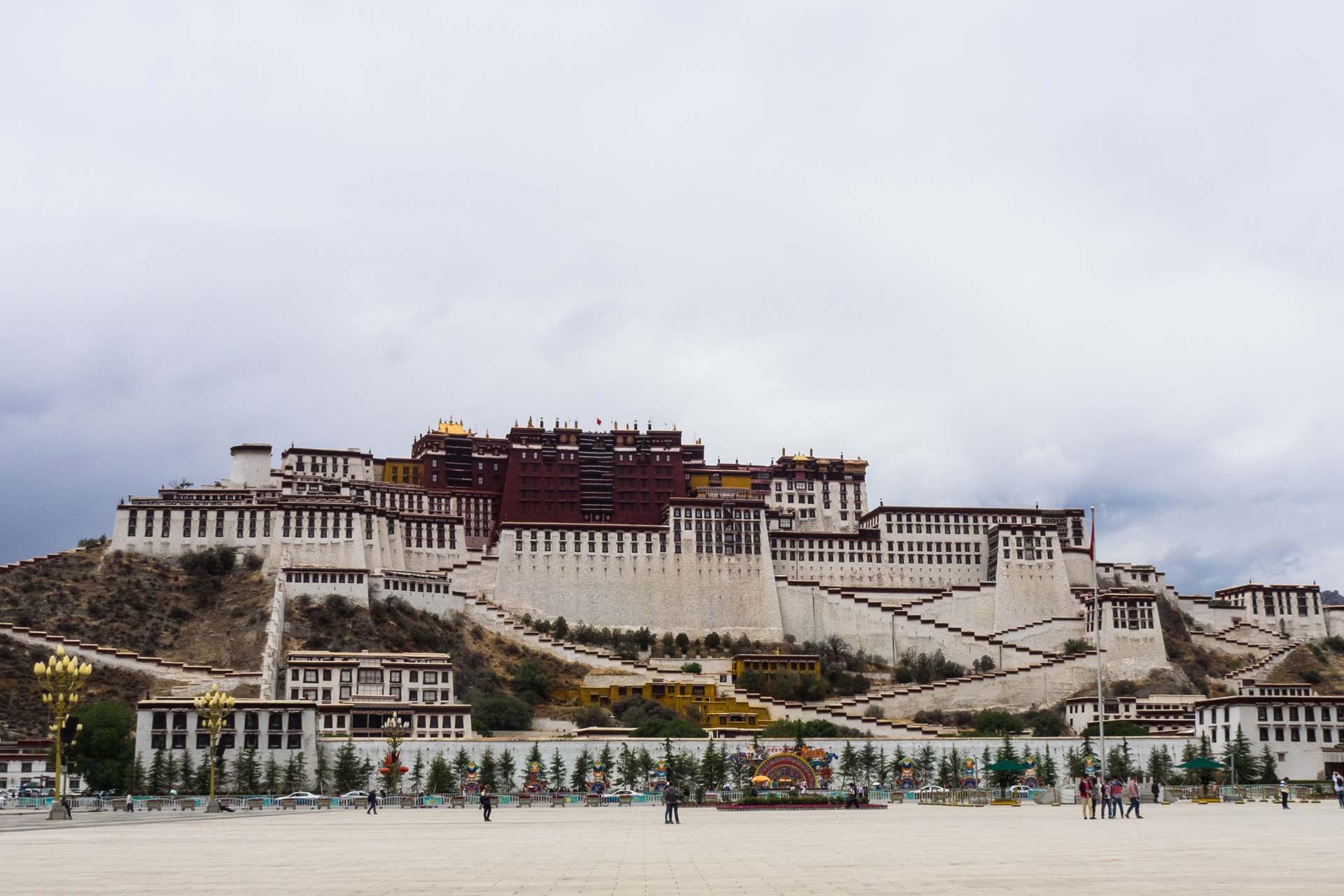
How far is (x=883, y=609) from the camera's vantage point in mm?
105812

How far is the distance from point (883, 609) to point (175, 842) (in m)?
82.9

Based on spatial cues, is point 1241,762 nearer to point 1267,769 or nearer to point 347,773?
point 1267,769

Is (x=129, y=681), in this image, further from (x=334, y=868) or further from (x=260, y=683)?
(x=334, y=868)

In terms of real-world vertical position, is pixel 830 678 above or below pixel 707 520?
below

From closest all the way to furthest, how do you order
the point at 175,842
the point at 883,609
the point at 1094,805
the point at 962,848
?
the point at 962,848 → the point at 175,842 → the point at 1094,805 → the point at 883,609

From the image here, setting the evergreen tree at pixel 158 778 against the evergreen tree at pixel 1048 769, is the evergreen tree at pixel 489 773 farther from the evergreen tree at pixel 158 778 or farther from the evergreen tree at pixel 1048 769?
the evergreen tree at pixel 1048 769

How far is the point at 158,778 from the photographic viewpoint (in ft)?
201

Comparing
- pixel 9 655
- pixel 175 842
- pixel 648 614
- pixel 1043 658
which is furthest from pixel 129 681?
pixel 1043 658

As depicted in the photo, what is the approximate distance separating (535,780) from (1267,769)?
38079 mm

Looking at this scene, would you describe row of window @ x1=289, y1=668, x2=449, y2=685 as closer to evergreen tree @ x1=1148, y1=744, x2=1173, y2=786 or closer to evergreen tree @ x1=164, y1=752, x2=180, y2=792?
evergreen tree @ x1=164, y1=752, x2=180, y2=792

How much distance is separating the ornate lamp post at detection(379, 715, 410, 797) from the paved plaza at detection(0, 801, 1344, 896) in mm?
23219

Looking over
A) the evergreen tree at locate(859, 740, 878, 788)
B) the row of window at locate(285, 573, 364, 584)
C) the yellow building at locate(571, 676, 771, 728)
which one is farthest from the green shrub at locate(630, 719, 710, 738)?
the row of window at locate(285, 573, 364, 584)

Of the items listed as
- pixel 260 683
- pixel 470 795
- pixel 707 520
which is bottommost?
pixel 470 795

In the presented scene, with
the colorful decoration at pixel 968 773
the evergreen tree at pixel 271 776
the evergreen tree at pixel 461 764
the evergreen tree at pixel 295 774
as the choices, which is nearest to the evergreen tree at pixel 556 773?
the evergreen tree at pixel 461 764
